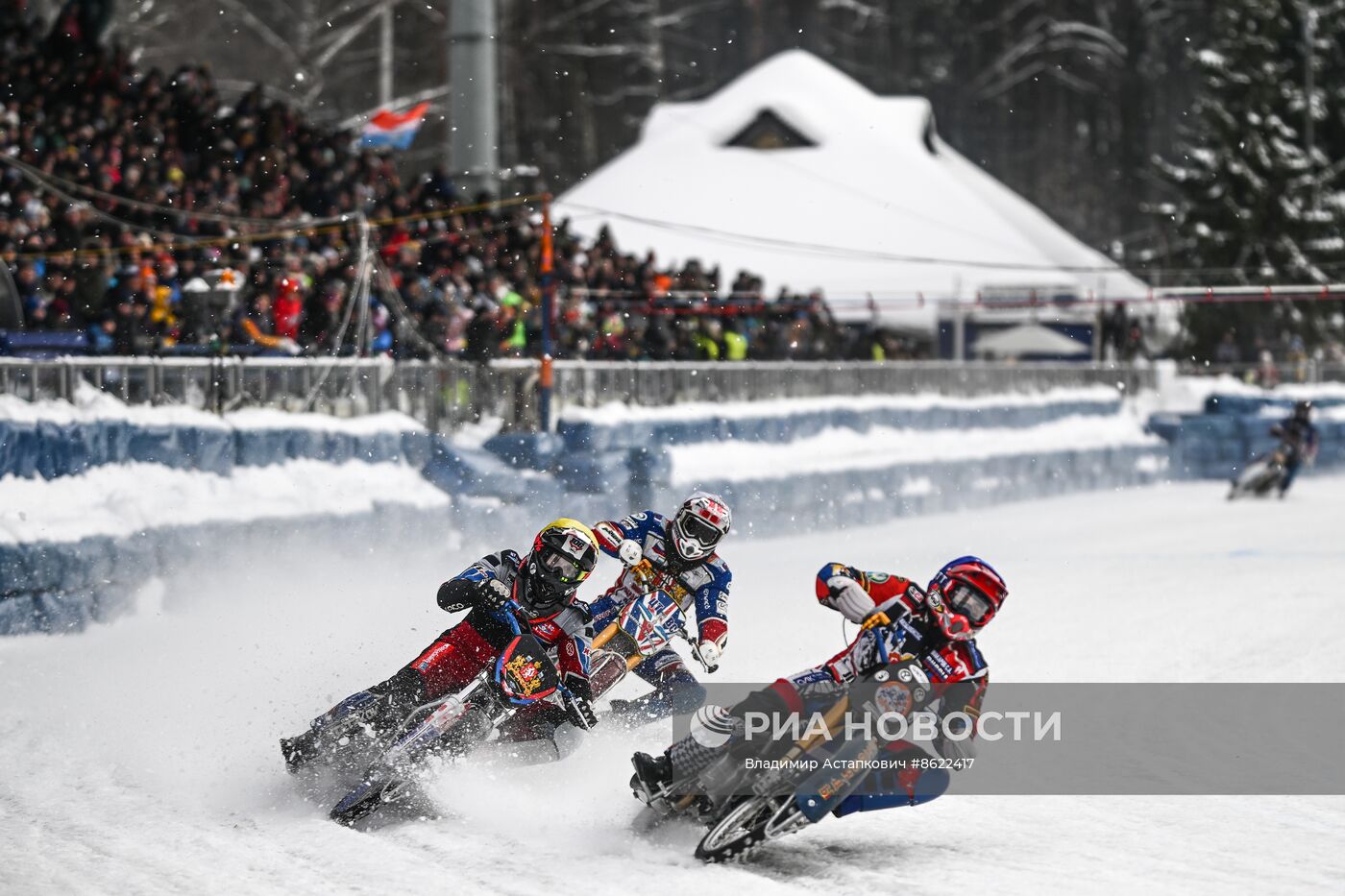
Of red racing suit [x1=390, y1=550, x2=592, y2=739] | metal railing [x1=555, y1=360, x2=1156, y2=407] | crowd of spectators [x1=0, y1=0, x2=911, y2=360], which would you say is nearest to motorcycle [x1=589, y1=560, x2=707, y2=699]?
red racing suit [x1=390, y1=550, x2=592, y2=739]

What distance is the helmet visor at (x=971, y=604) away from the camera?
21.0 ft

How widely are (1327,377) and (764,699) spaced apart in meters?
→ 25.4

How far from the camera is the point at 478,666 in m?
7.40

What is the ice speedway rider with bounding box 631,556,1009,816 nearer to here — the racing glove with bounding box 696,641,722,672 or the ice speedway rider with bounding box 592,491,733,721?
the racing glove with bounding box 696,641,722,672

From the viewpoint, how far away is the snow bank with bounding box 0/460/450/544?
10117mm

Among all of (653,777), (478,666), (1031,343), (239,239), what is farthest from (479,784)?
(1031,343)

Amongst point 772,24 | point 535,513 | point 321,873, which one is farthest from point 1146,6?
point 321,873

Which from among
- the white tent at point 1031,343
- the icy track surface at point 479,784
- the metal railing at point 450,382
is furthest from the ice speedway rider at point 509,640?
the white tent at point 1031,343

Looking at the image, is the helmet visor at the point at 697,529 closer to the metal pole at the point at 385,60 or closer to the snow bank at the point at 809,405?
the snow bank at the point at 809,405

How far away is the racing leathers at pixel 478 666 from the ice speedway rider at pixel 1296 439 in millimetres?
17244

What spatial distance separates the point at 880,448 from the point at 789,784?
12779 mm

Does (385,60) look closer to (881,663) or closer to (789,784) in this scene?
(881,663)

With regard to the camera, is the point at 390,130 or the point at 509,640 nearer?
the point at 509,640

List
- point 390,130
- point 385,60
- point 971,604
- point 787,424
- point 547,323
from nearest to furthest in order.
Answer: point 971,604, point 547,323, point 787,424, point 390,130, point 385,60
